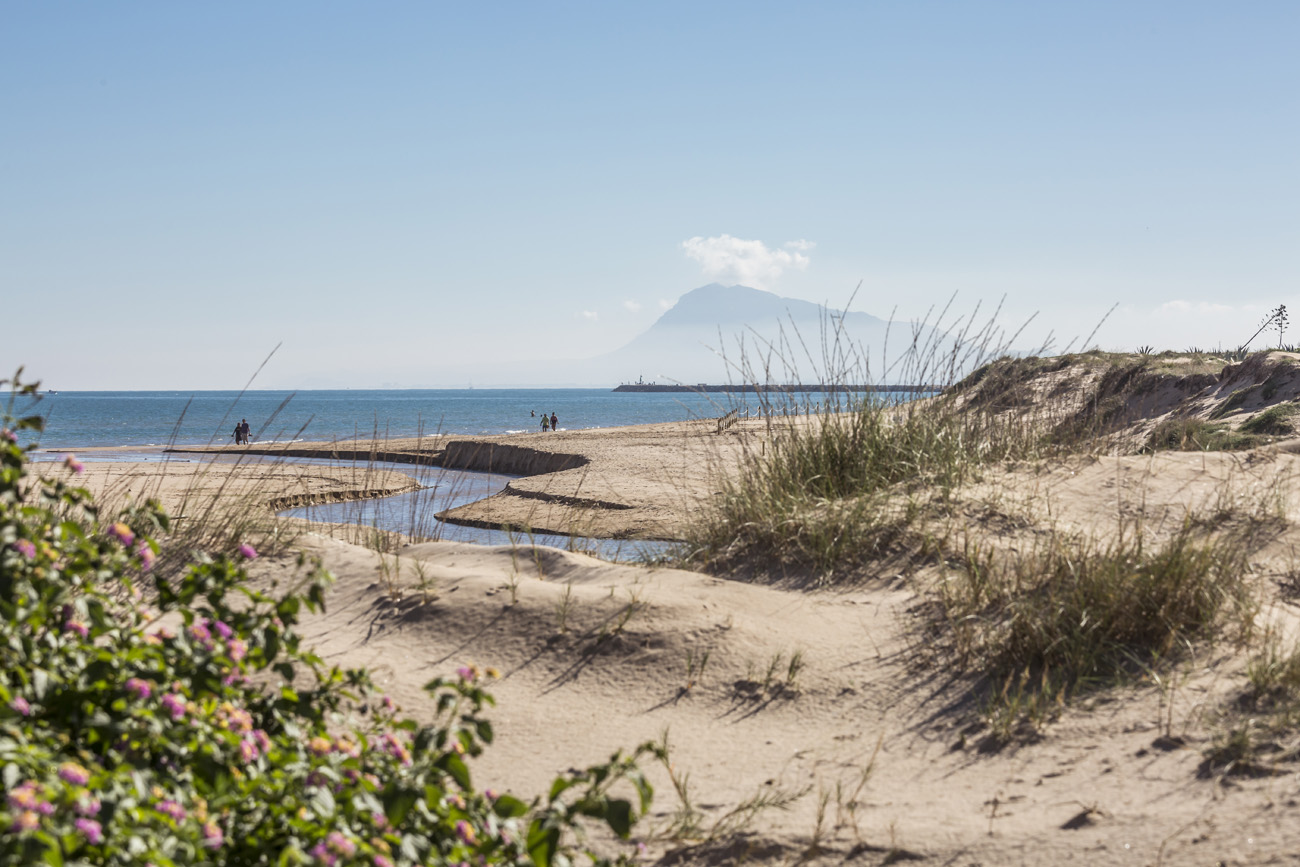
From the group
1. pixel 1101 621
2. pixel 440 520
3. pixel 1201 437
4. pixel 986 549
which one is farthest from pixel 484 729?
pixel 440 520

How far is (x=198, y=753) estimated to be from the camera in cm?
203

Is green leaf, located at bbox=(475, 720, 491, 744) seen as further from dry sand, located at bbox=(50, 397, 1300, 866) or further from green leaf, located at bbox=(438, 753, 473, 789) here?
dry sand, located at bbox=(50, 397, 1300, 866)

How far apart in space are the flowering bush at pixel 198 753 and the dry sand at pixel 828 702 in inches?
42.6

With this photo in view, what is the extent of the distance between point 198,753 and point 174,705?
0.12 meters

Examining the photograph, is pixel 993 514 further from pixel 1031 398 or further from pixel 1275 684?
pixel 1031 398

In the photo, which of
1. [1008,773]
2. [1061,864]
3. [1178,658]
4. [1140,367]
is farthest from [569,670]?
[1140,367]

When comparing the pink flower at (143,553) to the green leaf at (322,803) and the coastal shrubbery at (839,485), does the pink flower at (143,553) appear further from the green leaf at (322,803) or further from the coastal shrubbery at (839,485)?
the coastal shrubbery at (839,485)

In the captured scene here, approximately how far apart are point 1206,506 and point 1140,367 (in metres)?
16.3

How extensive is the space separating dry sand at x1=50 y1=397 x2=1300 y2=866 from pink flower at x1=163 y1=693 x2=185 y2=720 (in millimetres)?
1613

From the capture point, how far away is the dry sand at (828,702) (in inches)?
116

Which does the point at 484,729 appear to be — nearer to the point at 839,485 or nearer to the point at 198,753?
the point at 198,753

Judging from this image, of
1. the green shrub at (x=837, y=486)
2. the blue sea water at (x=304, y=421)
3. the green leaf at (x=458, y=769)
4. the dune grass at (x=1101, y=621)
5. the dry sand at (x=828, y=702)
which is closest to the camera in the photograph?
the green leaf at (x=458, y=769)

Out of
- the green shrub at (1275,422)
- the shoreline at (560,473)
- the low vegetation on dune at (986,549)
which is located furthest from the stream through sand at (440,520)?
the green shrub at (1275,422)

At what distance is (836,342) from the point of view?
727 centimetres
